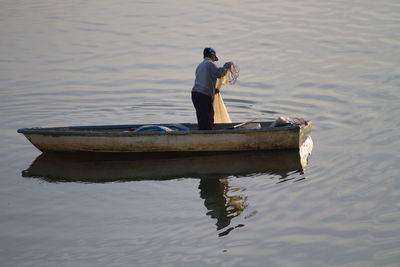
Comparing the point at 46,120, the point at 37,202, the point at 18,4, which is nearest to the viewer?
the point at 37,202

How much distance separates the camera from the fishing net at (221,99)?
38.4 feet

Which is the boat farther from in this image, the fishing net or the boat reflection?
the fishing net

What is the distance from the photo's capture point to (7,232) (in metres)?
9.27

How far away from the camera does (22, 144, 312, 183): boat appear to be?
37.3ft

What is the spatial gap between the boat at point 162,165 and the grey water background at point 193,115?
0.62 feet

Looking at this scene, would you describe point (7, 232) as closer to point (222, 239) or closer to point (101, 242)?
point (101, 242)

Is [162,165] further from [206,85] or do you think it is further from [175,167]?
[206,85]

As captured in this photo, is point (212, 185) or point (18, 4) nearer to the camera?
point (212, 185)

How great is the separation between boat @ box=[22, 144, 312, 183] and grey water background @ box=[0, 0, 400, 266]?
187 millimetres

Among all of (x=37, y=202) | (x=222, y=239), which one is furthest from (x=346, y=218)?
(x=37, y=202)

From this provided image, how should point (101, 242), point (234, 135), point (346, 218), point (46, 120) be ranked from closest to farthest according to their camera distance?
point (101, 242), point (346, 218), point (234, 135), point (46, 120)

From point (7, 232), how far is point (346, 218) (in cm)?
420

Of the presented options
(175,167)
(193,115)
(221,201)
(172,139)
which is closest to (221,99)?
(172,139)

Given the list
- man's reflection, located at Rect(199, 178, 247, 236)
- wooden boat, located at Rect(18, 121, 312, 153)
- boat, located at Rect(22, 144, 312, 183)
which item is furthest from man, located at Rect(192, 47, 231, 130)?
man's reflection, located at Rect(199, 178, 247, 236)
